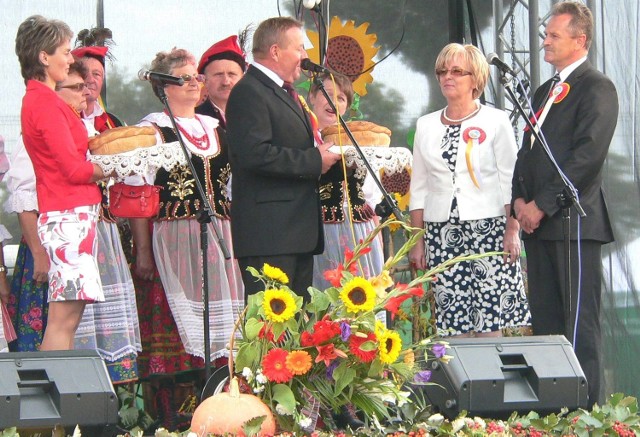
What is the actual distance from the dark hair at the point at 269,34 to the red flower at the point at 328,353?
6.58 feet

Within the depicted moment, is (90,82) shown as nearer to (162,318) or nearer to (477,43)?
(162,318)

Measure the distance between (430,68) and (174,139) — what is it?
2.00 m

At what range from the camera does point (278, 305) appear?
3176mm

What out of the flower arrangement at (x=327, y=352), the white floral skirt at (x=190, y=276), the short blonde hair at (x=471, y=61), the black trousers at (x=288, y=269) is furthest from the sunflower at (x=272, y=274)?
the short blonde hair at (x=471, y=61)

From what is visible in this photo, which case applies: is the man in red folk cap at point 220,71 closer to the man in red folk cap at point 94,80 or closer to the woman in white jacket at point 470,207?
the man in red folk cap at point 94,80

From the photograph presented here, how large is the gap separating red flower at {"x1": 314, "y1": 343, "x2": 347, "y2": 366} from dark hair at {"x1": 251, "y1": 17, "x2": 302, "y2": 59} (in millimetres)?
2005

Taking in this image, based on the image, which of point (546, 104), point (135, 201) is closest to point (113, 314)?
point (135, 201)

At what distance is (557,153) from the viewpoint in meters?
5.07

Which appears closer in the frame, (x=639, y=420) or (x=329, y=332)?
(x=329, y=332)

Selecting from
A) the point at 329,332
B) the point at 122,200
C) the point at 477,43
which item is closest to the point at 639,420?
the point at 329,332

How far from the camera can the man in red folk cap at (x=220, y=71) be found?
568 cm

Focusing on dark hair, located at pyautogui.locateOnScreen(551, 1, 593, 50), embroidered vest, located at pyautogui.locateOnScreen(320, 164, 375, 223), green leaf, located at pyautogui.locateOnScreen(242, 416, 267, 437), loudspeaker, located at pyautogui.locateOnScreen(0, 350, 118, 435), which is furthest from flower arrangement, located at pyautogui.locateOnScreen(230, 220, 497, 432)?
embroidered vest, located at pyautogui.locateOnScreen(320, 164, 375, 223)

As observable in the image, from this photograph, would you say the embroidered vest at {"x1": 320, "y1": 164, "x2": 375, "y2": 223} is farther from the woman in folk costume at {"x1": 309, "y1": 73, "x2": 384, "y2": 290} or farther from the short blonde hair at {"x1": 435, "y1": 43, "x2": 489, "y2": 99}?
the short blonde hair at {"x1": 435, "y1": 43, "x2": 489, "y2": 99}

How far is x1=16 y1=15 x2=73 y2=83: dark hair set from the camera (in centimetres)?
470
